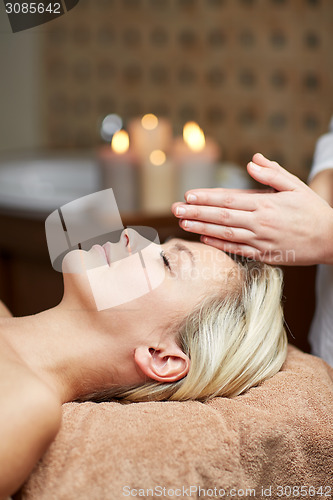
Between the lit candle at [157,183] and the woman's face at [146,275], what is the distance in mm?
639

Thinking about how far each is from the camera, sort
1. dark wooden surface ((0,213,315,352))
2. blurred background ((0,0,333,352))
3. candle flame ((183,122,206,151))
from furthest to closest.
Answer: blurred background ((0,0,333,352))
candle flame ((183,122,206,151))
dark wooden surface ((0,213,315,352))

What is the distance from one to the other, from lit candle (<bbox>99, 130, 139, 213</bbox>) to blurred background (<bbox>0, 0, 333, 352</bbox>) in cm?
81

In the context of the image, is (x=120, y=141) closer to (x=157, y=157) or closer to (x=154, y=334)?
(x=157, y=157)

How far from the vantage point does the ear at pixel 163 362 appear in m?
0.84

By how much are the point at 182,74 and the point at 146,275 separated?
72.9 inches

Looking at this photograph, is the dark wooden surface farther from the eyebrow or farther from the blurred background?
the blurred background

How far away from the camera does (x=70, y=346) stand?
0.86 metres

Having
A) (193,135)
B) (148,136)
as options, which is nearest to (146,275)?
(193,135)

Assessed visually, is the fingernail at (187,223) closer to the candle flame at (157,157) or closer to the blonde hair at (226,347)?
the blonde hair at (226,347)

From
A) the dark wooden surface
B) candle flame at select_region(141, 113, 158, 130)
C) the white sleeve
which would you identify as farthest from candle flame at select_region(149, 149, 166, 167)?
the white sleeve

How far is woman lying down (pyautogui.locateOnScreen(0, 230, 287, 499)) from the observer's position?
33.1 inches

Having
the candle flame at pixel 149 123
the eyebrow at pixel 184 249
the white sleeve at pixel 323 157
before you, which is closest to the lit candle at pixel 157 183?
the candle flame at pixel 149 123

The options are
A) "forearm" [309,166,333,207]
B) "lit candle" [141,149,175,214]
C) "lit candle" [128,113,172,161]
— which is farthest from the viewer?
"lit candle" [128,113,172,161]

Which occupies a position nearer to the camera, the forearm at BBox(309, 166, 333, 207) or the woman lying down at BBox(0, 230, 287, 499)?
the woman lying down at BBox(0, 230, 287, 499)
